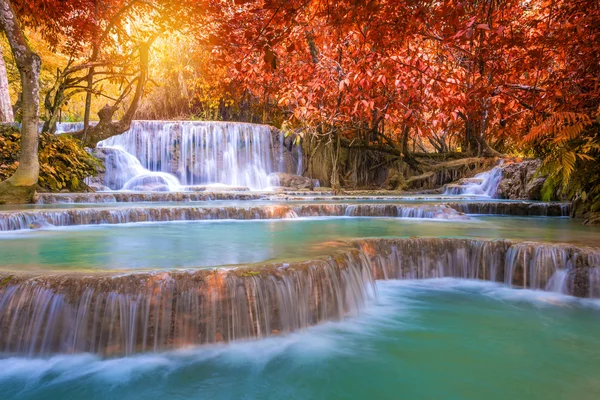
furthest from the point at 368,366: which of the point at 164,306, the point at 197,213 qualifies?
the point at 197,213

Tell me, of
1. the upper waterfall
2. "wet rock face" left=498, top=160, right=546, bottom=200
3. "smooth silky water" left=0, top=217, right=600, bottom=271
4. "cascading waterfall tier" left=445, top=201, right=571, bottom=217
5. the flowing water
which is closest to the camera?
the flowing water

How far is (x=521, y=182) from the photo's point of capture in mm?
11820

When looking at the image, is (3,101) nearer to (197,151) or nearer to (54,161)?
(54,161)

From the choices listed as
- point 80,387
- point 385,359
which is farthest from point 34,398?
point 385,359

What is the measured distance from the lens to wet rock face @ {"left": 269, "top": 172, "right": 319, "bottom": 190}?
53.2 feet

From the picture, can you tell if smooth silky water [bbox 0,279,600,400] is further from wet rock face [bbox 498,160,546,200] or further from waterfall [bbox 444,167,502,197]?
waterfall [bbox 444,167,502,197]

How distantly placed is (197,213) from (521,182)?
8.78m

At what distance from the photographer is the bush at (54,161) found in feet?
33.8

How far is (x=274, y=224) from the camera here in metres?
7.07

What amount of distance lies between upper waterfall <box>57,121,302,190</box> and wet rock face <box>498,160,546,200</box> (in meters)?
8.42

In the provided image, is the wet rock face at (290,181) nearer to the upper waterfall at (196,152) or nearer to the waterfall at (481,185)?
the upper waterfall at (196,152)

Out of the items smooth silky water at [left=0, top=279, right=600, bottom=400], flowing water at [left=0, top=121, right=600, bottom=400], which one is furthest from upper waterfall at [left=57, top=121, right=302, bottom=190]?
smooth silky water at [left=0, top=279, right=600, bottom=400]

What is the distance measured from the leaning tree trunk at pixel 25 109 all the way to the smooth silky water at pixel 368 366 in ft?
22.6

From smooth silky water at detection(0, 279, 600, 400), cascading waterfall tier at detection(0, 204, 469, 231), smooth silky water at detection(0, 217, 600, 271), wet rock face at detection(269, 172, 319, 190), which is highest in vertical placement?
wet rock face at detection(269, 172, 319, 190)
